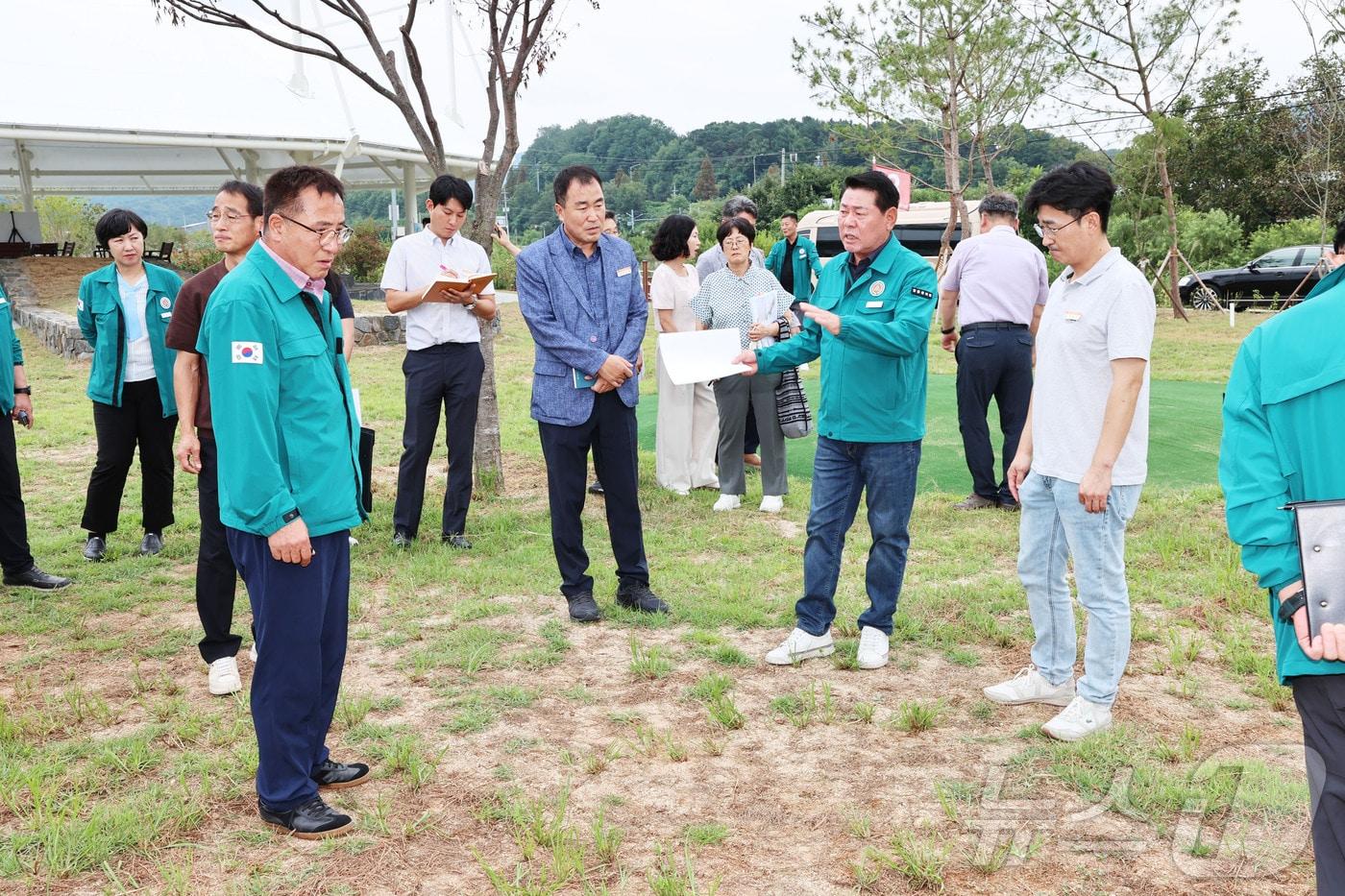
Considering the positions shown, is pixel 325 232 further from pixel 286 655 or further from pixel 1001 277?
pixel 1001 277

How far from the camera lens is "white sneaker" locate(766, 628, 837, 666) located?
4402 mm

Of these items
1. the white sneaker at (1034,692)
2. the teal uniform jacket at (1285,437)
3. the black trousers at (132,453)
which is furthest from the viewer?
the black trousers at (132,453)

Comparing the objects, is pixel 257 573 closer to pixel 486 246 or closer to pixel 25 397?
pixel 25 397

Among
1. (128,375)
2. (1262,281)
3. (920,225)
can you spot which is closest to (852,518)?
(128,375)

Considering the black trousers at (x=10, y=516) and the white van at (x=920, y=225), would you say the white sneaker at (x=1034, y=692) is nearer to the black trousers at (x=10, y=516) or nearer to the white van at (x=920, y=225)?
the black trousers at (x=10, y=516)

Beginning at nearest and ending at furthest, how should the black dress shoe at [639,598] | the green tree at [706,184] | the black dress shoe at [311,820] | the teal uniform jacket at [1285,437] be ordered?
the teal uniform jacket at [1285,437] → the black dress shoe at [311,820] → the black dress shoe at [639,598] → the green tree at [706,184]

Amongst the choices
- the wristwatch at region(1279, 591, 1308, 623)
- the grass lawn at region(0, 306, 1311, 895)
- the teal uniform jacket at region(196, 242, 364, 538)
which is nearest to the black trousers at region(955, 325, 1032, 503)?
the grass lawn at region(0, 306, 1311, 895)

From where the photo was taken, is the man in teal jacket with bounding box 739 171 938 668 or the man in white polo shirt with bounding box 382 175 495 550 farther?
the man in white polo shirt with bounding box 382 175 495 550

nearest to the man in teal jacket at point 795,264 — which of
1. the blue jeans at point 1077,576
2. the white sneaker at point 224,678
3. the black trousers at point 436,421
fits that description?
the black trousers at point 436,421

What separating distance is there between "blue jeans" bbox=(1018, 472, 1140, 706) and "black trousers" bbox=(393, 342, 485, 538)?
3.38 m

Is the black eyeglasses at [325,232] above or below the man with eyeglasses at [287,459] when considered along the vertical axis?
above

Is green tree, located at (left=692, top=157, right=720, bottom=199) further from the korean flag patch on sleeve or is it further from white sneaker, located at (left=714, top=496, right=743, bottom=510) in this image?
the korean flag patch on sleeve

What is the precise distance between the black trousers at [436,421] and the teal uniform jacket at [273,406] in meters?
2.99

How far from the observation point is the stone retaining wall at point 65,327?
1462 cm
